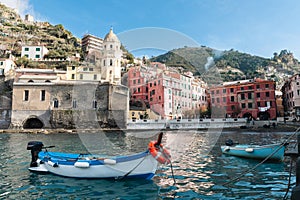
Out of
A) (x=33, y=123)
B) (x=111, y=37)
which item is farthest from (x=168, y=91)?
(x=33, y=123)

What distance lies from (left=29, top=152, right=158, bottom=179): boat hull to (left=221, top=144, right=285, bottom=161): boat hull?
6300mm

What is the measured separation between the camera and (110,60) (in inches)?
1852

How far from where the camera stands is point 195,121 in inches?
1396

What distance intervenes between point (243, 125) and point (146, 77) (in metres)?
22.2

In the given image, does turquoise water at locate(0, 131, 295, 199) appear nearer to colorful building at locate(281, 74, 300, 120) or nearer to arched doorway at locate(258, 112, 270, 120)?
arched doorway at locate(258, 112, 270, 120)

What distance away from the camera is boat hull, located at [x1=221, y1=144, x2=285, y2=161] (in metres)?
9.80

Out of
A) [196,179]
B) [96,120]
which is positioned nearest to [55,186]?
[196,179]

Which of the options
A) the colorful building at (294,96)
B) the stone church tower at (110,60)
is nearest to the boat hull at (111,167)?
the stone church tower at (110,60)

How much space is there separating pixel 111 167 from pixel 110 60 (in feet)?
139

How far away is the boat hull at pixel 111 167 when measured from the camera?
6.79 meters

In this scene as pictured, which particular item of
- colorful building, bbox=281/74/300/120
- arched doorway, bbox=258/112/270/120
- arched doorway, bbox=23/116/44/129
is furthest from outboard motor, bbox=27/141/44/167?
colorful building, bbox=281/74/300/120

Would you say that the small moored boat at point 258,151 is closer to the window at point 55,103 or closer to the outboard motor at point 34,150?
the outboard motor at point 34,150

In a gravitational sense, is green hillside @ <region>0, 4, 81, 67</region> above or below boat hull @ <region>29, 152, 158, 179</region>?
above

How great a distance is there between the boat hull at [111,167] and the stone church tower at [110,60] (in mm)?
39698
